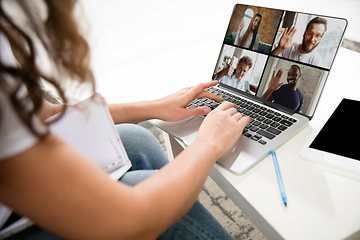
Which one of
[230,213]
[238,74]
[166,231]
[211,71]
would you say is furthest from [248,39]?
[230,213]

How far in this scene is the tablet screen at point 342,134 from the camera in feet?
1.70

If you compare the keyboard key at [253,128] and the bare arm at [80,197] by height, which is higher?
the keyboard key at [253,128]

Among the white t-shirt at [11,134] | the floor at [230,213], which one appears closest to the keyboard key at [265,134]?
the white t-shirt at [11,134]

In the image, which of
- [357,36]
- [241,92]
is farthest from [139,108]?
[357,36]

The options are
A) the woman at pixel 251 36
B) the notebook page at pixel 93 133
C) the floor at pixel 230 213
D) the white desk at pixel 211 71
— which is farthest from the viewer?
the floor at pixel 230 213

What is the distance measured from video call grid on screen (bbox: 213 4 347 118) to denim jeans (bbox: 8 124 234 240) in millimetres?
375

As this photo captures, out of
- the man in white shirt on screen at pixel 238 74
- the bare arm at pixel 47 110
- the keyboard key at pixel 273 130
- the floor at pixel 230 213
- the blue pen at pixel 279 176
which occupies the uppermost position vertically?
the man in white shirt on screen at pixel 238 74

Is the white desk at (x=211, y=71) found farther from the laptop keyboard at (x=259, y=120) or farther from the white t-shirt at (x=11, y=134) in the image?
the white t-shirt at (x=11, y=134)

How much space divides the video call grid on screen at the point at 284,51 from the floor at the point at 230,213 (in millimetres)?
527

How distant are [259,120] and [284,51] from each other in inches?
9.1

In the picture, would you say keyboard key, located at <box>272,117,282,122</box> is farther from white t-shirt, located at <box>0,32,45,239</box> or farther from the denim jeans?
white t-shirt, located at <box>0,32,45,239</box>

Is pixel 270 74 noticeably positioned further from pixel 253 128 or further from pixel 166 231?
pixel 166 231

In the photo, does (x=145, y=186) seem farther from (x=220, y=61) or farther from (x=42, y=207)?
(x=220, y=61)

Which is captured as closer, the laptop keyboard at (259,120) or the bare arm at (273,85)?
the laptop keyboard at (259,120)
